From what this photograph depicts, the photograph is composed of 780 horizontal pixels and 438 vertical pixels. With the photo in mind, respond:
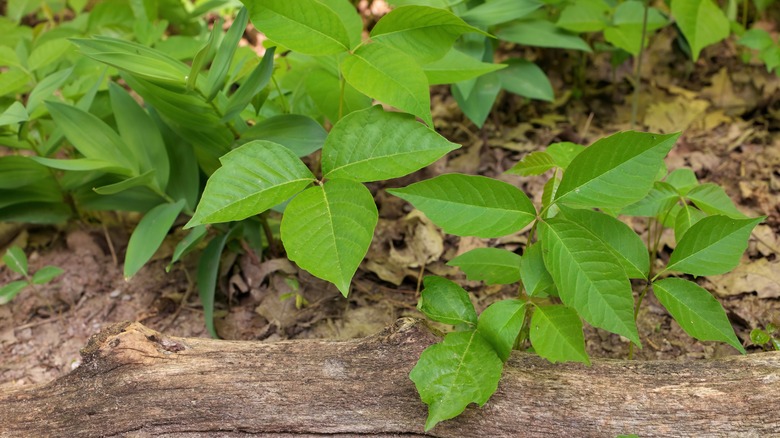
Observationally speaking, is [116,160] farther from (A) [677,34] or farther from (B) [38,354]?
(A) [677,34]

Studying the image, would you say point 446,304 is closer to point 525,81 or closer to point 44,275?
point 44,275

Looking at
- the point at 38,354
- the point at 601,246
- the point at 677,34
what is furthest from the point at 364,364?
the point at 677,34

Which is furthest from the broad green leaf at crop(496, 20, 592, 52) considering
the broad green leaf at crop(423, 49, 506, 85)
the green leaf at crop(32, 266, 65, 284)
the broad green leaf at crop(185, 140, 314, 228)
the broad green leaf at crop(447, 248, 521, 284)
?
the green leaf at crop(32, 266, 65, 284)

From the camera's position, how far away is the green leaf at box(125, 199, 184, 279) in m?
1.65

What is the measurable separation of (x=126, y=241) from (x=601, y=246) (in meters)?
Answer: 1.59

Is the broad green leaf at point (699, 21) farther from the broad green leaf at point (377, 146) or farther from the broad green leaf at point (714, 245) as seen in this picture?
the broad green leaf at point (377, 146)

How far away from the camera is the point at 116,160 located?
1739 mm

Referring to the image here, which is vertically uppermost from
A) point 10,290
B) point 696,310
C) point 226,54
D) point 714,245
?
point 226,54

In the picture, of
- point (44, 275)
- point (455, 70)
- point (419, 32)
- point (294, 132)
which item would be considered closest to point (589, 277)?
point (419, 32)

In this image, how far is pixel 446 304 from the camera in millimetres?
1322

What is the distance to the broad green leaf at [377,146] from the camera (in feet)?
4.24

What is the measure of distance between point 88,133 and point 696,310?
1573 millimetres

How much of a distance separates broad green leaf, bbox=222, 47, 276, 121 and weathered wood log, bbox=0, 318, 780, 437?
0.60 meters

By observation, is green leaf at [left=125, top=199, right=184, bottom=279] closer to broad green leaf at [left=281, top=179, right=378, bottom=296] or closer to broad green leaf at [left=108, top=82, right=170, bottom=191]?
broad green leaf at [left=108, top=82, right=170, bottom=191]
